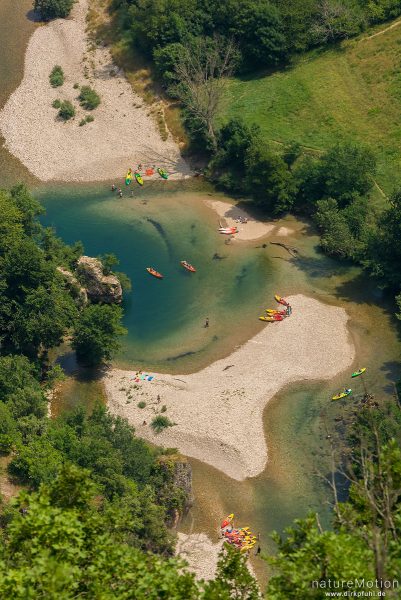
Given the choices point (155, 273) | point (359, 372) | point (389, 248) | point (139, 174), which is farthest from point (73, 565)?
point (139, 174)

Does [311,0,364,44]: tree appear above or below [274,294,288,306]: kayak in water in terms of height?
above

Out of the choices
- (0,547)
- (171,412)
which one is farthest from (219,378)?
(0,547)

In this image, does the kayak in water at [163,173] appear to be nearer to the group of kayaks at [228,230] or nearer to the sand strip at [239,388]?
the group of kayaks at [228,230]

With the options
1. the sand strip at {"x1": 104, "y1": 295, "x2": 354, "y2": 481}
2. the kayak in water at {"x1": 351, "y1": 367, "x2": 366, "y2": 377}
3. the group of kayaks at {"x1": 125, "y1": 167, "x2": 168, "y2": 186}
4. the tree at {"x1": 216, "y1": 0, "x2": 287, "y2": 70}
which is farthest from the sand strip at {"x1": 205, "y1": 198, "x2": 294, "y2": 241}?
the tree at {"x1": 216, "y1": 0, "x2": 287, "y2": 70}

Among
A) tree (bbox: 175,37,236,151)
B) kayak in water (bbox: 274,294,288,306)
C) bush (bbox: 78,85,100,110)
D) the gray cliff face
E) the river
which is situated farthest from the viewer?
bush (bbox: 78,85,100,110)

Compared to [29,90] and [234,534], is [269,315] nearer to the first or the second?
[234,534]

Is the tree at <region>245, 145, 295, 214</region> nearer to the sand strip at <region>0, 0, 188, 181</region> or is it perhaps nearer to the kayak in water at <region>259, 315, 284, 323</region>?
the sand strip at <region>0, 0, 188, 181</region>

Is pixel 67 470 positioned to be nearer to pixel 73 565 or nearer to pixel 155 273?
pixel 73 565
